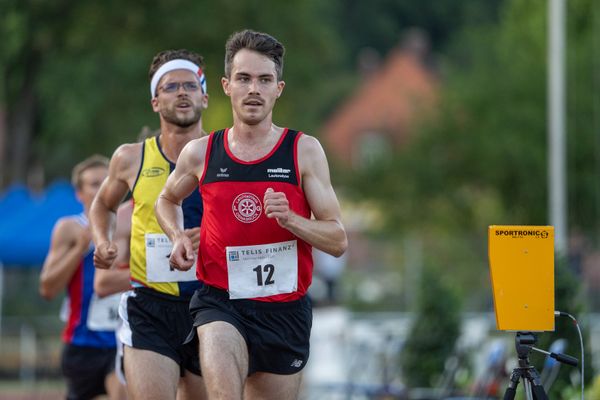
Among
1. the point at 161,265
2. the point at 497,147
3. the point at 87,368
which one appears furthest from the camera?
the point at 497,147

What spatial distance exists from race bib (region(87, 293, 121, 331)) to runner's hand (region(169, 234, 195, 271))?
3619mm

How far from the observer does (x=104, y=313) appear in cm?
1021

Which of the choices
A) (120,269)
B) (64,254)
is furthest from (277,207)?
(64,254)

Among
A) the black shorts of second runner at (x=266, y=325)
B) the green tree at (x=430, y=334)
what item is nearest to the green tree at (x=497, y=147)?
the green tree at (x=430, y=334)

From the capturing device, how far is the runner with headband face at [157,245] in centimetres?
754

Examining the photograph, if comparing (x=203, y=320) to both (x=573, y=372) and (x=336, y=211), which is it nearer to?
(x=336, y=211)

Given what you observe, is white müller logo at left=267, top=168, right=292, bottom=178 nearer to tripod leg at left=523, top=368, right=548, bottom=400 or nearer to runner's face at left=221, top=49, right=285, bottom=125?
runner's face at left=221, top=49, right=285, bottom=125

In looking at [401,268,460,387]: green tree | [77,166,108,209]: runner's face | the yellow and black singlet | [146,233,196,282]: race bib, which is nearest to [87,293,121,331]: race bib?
[77,166,108,209]: runner's face

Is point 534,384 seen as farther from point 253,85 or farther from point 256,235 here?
point 253,85

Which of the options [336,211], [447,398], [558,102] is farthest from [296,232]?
[558,102]

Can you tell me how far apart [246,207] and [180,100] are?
1569mm

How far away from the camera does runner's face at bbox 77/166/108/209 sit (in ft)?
33.8

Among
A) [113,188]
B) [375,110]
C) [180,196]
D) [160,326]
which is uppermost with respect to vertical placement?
[375,110]

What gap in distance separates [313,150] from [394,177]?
30768 millimetres
